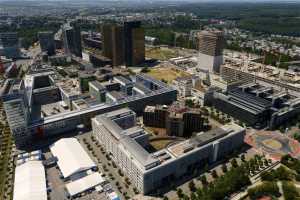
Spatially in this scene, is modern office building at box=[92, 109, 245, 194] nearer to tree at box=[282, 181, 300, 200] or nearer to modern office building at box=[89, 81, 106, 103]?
tree at box=[282, 181, 300, 200]

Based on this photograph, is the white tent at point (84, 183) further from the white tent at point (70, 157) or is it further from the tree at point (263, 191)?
the tree at point (263, 191)

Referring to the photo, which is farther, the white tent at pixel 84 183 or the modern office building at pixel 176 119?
the modern office building at pixel 176 119

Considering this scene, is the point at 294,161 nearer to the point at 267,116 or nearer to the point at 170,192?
the point at 267,116

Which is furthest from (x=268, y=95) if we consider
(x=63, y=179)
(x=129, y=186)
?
(x=63, y=179)

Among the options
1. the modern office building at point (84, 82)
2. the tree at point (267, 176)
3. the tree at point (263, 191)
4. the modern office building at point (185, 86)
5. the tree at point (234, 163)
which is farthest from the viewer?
the modern office building at point (84, 82)

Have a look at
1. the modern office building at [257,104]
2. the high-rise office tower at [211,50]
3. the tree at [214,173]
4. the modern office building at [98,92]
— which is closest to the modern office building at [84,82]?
the modern office building at [98,92]

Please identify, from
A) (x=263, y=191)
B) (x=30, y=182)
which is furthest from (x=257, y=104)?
(x=30, y=182)
